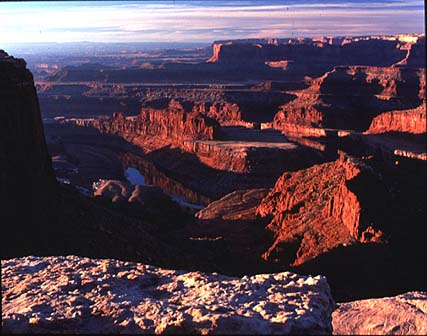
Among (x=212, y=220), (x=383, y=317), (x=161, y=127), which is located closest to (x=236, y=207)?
(x=212, y=220)

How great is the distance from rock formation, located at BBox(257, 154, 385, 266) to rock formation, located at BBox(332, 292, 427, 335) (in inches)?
556

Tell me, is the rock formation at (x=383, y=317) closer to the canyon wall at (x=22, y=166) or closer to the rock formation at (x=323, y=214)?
the canyon wall at (x=22, y=166)

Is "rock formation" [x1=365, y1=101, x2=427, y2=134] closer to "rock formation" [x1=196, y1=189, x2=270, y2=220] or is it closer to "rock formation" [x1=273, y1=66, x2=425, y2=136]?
"rock formation" [x1=273, y1=66, x2=425, y2=136]

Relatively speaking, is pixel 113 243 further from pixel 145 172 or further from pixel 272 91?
pixel 272 91

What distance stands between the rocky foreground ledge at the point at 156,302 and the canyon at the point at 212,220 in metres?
0.03

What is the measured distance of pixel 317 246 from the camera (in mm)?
25359

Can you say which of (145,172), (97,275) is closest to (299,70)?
(145,172)

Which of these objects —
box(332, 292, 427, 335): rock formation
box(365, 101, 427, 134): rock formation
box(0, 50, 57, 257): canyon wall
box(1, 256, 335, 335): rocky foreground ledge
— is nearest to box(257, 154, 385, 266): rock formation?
box(0, 50, 57, 257): canyon wall

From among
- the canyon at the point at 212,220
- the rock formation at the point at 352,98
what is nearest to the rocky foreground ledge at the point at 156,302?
the canyon at the point at 212,220

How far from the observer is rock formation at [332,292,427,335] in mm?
7504

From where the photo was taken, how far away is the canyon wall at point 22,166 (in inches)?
756

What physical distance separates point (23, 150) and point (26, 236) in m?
3.85

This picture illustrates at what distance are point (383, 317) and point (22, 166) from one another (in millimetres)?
16257

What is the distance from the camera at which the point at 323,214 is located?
2939 centimetres
